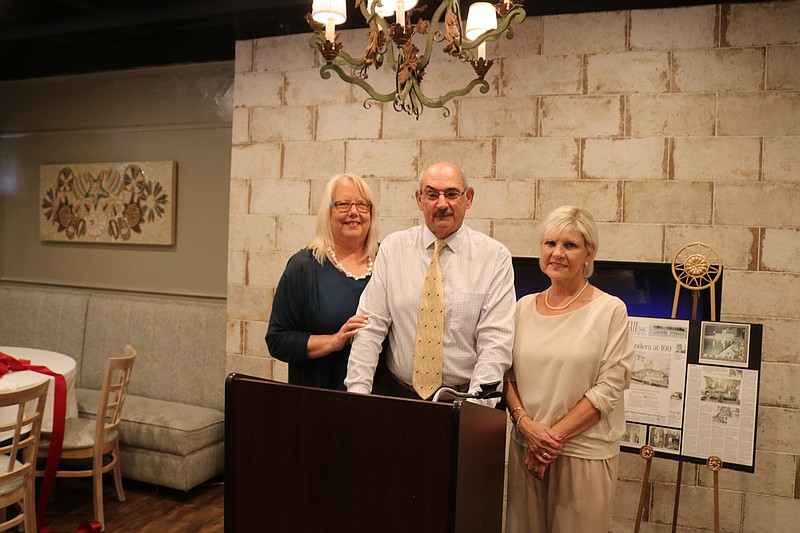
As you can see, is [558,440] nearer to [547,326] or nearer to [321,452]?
[547,326]

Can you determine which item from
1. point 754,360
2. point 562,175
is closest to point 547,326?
point 754,360

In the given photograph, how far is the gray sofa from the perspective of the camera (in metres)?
4.14

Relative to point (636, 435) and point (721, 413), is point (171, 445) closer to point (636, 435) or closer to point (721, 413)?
point (636, 435)

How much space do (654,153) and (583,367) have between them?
185cm

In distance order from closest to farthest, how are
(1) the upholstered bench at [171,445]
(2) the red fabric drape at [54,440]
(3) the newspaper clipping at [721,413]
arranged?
(3) the newspaper clipping at [721,413]
(2) the red fabric drape at [54,440]
(1) the upholstered bench at [171,445]

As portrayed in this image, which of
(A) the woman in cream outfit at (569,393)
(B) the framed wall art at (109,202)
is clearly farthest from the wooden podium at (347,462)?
(B) the framed wall art at (109,202)

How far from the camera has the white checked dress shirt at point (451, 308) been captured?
2.32 meters

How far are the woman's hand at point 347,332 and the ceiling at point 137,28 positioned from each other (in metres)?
2.33

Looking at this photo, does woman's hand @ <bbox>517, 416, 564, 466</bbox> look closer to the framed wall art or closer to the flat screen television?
the flat screen television

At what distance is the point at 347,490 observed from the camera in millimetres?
1651

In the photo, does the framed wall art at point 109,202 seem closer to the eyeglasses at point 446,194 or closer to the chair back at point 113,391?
the chair back at point 113,391

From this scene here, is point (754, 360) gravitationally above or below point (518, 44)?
below

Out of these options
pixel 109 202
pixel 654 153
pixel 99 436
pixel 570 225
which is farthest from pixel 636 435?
pixel 109 202

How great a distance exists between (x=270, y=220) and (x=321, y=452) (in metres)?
2.93
